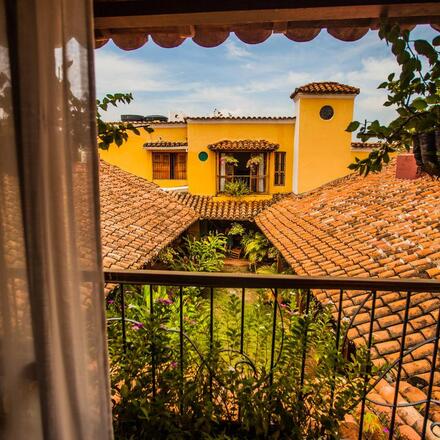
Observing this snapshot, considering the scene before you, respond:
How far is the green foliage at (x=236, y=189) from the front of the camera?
519 inches

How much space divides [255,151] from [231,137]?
109 cm

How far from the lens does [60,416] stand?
0.96 meters

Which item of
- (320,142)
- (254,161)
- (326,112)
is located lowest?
(254,161)

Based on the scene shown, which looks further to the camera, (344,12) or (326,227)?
(326,227)

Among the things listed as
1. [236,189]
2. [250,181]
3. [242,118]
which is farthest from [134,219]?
[242,118]

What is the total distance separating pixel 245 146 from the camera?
1265cm

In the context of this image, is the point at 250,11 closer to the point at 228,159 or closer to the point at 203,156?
the point at 228,159

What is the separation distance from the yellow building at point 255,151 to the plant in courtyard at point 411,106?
11.2m

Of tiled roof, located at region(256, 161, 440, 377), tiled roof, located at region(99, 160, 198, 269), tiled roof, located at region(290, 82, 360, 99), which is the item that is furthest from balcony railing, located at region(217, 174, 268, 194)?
tiled roof, located at region(290, 82, 360, 99)

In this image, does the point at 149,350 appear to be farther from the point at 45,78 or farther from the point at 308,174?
the point at 308,174

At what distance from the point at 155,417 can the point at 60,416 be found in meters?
0.76

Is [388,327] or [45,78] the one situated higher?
[45,78]

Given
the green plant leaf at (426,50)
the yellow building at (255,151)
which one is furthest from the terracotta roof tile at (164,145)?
the green plant leaf at (426,50)

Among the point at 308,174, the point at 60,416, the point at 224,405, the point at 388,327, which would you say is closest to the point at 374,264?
the point at 388,327
